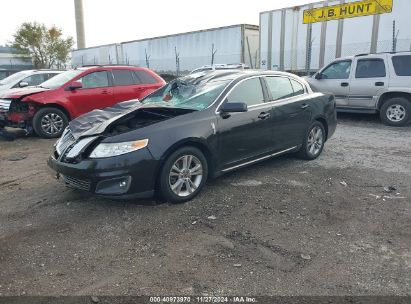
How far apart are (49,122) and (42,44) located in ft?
128

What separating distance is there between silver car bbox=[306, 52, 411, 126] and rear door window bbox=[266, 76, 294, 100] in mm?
4017

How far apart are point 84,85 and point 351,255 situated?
24.2ft

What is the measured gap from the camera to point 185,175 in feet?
14.7

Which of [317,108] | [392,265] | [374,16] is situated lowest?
[392,265]

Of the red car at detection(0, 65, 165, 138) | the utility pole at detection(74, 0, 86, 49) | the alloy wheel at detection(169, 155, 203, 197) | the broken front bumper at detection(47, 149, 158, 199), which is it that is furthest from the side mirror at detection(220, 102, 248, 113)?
the utility pole at detection(74, 0, 86, 49)

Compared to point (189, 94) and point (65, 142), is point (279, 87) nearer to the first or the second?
point (189, 94)

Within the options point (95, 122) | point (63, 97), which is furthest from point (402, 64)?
point (63, 97)

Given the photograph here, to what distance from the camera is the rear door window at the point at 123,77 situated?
30.8 feet

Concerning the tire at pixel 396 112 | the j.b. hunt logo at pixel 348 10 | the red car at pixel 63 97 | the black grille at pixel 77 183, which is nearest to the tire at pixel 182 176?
the black grille at pixel 77 183

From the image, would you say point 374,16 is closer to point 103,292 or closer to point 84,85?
point 84,85

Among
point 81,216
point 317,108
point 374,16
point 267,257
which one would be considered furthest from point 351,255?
point 374,16

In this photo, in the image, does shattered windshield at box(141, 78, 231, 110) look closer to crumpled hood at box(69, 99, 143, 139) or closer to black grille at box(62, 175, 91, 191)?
crumpled hood at box(69, 99, 143, 139)

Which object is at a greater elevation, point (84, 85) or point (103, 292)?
point (84, 85)

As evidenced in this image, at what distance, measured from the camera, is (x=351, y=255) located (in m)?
3.39
